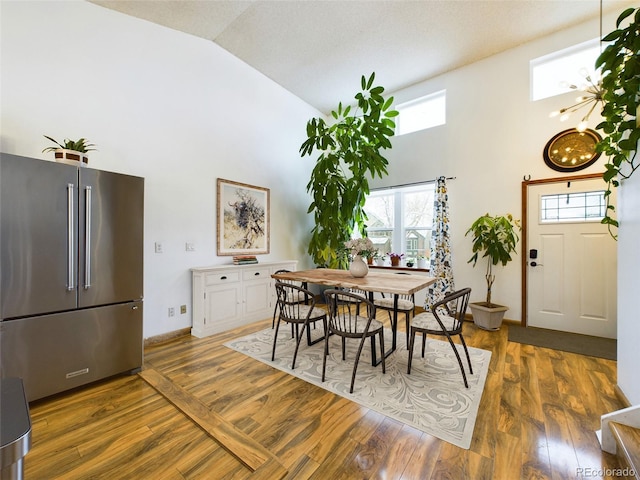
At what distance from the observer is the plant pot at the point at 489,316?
3.56 m

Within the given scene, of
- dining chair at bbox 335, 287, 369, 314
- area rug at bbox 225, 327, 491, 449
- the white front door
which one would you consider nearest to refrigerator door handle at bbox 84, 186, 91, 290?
area rug at bbox 225, 327, 491, 449

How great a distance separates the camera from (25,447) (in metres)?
0.54

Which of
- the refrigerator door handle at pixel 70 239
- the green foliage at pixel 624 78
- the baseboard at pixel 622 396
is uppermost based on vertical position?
the green foliage at pixel 624 78

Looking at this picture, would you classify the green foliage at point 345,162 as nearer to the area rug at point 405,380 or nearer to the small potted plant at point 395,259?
the small potted plant at point 395,259

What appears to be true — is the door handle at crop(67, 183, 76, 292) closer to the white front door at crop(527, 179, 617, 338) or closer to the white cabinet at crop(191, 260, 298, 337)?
the white cabinet at crop(191, 260, 298, 337)

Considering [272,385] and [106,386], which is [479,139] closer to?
[272,385]

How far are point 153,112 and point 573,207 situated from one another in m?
5.37

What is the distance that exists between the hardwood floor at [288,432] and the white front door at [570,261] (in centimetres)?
119

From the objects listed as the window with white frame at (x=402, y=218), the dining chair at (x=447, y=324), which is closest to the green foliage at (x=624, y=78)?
the dining chair at (x=447, y=324)

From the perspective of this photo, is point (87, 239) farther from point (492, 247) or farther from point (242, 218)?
point (492, 247)

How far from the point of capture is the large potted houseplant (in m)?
3.60

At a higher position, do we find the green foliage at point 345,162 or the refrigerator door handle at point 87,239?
the green foliage at point 345,162

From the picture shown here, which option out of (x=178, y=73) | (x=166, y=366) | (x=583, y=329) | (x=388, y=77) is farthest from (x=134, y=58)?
(x=583, y=329)

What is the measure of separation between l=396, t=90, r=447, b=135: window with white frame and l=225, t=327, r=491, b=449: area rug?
364 centimetres
